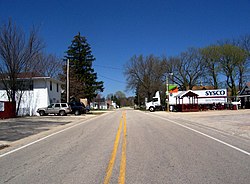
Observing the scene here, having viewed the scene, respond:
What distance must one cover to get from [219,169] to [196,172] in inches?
26.4

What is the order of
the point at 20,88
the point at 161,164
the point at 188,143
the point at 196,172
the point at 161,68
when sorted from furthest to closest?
1. the point at 161,68
2. the point at 20,88
3. the point at 188,143
4. the point at 161,164
5. the point at 196,172

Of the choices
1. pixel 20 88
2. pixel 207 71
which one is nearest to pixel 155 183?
pixel 20 88

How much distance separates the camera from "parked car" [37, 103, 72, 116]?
36906 mm

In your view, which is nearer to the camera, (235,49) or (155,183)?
(155,183)

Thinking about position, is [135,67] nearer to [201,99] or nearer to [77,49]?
[77,49]

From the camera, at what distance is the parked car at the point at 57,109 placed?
121 ft

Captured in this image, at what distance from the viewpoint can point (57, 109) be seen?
3703 cm

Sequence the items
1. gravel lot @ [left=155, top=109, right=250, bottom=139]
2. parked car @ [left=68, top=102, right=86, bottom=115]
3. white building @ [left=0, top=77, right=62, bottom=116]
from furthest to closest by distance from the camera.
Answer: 1. parked car @ [left=68, top=102, right=86, bottom=115]
2. white building @ [left=0, top=77, right=62, bottom=116]
3. gravel lot @ [left=155, top=109, right=250, bottom=139]

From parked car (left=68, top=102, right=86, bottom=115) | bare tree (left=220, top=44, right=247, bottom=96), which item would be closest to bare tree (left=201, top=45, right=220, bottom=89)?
bare tree (left=220, top=44, right=247, bottom=96)

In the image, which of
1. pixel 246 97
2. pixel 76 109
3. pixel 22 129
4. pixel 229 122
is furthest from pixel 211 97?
pixel 22 129

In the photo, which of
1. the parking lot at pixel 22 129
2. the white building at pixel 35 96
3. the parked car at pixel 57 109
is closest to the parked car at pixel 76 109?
the parked car at pixel 57 109

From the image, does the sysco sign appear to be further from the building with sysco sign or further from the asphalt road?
the asphalt road

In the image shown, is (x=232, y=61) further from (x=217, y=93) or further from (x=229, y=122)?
(x=229, y=122)

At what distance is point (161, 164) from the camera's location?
710 cm
